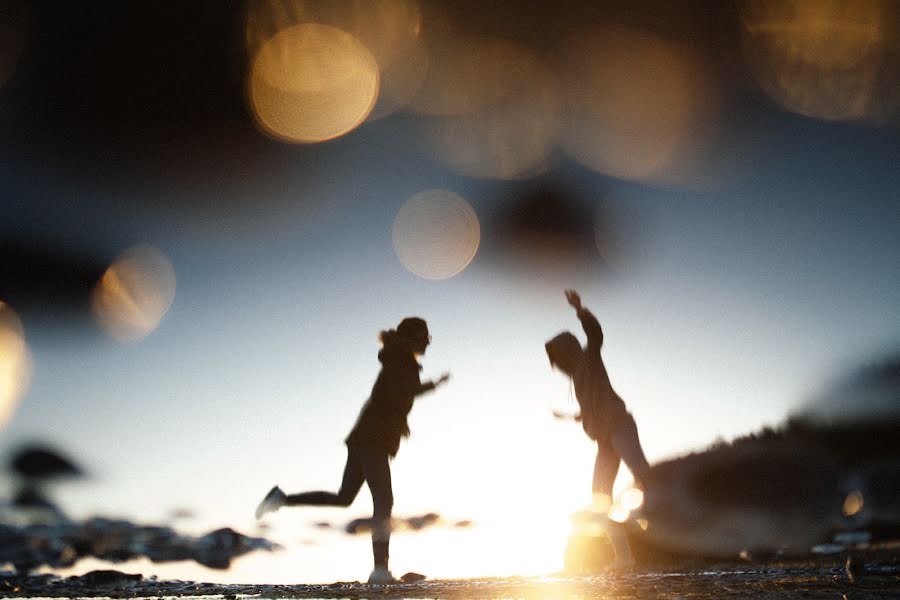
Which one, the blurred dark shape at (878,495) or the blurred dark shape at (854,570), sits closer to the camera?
the blurred dark shape at (854,570)

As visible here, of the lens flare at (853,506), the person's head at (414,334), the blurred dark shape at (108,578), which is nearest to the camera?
the person's head at (414,334)

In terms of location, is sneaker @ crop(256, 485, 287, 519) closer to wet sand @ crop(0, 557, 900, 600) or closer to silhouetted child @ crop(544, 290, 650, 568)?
wet sand @ crop(0, 557, 900, 600)

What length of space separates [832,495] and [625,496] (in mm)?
21536

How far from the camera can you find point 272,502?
7773 mm

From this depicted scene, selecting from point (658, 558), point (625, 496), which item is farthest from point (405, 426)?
point (658, 558)

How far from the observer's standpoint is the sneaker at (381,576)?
24.0 ft

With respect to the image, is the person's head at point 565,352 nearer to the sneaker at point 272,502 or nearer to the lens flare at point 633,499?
the lens flare at point 633,499

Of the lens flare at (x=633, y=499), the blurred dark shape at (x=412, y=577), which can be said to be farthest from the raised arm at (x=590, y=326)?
the blurred dark shape at (x=412, y=577)

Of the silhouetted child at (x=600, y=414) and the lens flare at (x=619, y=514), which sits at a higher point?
the silhouetted child at (x=600, y=414)

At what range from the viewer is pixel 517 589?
5.91m

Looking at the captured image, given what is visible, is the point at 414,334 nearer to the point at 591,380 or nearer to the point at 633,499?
the point at 591,380

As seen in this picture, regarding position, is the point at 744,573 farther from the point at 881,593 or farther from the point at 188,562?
the point at 188,562

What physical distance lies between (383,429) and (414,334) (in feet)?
3.55

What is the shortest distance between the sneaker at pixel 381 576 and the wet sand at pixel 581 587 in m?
0.20
